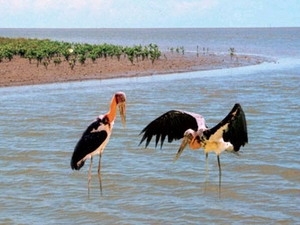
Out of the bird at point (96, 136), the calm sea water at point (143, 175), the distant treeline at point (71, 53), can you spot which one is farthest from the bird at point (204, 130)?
the distant treeline at point (71, 53)

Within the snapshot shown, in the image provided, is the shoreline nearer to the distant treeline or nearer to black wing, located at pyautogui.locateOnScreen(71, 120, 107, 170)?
the distant treeline

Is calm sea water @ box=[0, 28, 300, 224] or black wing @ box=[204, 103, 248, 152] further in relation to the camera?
calm sea water @ box=[0, 28, 300, 224]

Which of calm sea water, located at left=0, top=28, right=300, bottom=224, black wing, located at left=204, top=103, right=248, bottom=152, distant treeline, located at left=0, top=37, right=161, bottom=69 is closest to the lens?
black wing, located at left=204, top=103, right=248, bottom=152

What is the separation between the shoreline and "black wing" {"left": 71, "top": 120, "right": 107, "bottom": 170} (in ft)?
71.3

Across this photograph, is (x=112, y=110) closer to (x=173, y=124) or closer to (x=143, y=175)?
(x=173, y=124)

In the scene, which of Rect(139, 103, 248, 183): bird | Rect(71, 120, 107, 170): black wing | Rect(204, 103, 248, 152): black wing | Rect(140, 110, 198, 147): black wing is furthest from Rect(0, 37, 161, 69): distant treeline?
Rect(204, 103, 248, 152): black wing

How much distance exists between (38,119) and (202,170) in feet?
26.1

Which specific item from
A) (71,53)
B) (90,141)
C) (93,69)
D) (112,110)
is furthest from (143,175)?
(71,53)

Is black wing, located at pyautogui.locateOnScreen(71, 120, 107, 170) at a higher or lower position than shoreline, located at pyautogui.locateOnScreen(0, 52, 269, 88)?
higher

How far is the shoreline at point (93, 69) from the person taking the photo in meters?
31.3

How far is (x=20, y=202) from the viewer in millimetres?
8953

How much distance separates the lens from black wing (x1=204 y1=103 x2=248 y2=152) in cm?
662

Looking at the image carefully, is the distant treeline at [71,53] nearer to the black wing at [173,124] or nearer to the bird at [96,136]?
the bird at [96,136]

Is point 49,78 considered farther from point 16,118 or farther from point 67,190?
point 67,190
